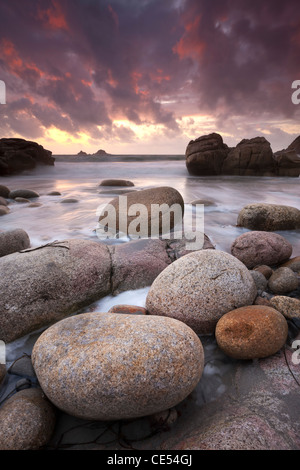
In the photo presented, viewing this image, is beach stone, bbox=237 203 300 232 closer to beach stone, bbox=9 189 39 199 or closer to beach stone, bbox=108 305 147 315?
beach stone, bbox=108 305 147 315

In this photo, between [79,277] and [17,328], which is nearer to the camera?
[17,328]

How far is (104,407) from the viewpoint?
153 centimetres

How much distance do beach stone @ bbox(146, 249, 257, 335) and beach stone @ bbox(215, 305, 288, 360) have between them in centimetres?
24

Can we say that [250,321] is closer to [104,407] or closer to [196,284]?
[196,284]

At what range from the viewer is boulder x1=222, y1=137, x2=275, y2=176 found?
19.8m

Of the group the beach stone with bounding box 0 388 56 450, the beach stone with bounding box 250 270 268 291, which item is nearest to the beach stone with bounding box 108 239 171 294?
the beach stone with bounding box 250 270 268 291

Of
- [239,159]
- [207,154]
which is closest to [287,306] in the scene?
[207,154]

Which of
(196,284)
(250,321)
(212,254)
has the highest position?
(212,254)

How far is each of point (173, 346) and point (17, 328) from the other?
158 cm

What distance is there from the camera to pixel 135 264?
3.26 metres

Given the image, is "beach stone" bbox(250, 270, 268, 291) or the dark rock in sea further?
the dark rock in sea

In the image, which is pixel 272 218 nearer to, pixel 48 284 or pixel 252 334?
pixel 252 334

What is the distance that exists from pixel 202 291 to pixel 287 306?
0.84 m
